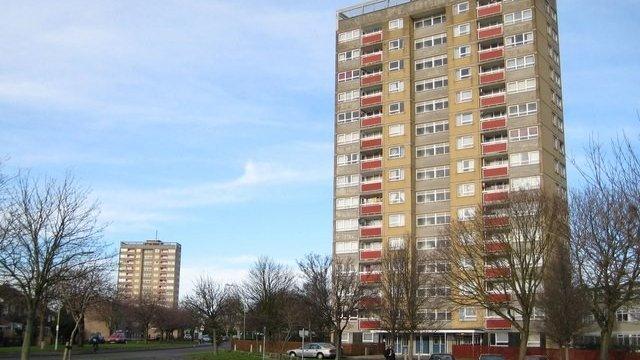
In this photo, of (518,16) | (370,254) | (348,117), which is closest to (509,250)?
(370,254)

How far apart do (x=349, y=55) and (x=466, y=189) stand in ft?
88.6

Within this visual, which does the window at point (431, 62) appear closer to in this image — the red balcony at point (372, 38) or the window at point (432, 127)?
the red balcony at point (372, 38)

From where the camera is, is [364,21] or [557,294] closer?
[557,294]

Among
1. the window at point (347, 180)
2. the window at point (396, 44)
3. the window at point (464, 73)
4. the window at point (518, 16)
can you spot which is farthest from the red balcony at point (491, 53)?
the window at point (347, 180)

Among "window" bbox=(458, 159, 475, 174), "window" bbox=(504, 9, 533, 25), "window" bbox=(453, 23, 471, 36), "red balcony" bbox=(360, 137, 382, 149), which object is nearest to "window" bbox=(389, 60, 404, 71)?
"window" bbox=(453, 23, 471, 36)

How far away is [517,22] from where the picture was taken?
83.8 m

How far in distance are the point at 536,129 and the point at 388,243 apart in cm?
2183

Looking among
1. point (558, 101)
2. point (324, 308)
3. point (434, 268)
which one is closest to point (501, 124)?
point (558, 101)

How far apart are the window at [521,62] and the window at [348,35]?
23197mm

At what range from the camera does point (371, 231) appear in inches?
3514

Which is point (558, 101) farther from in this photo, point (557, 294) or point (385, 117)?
point (557, 294)

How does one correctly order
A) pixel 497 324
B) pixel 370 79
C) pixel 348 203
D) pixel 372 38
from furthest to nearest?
pixel 372 38 → pixel 370 79 → pixel 348 203 → pixel 497 324

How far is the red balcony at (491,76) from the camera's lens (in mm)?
83688

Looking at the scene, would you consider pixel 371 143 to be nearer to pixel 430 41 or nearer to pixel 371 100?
pixel 371 100
